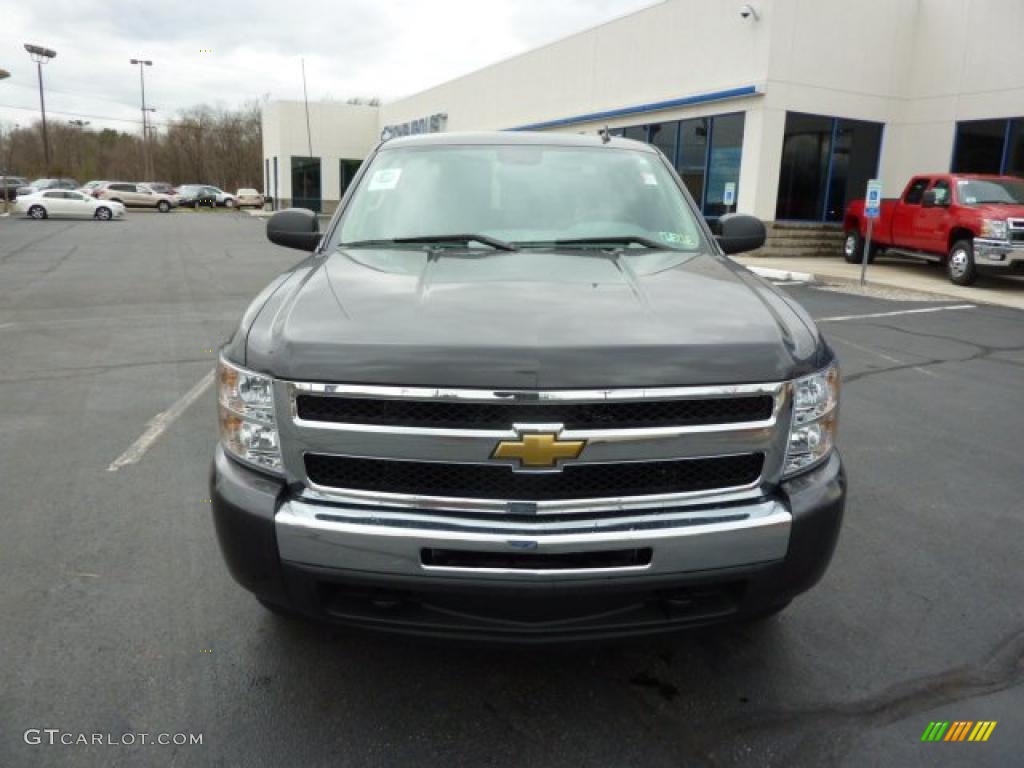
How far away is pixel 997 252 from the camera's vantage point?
14438mm

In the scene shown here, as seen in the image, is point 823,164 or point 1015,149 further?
point 823,164

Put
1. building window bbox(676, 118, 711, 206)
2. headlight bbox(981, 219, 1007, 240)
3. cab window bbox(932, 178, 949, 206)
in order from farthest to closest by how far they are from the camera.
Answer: building window bbox(676, 118, 711, 206), cab window bbox(932, 178, 949, 206), headlight bbox(981, 219, 1007, 240)

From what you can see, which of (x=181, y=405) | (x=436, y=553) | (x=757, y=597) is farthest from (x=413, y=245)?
(x=181, y=405)

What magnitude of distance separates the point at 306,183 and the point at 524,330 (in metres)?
52.2

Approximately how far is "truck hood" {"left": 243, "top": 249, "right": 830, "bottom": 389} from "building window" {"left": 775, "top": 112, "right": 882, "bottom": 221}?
20.0 m

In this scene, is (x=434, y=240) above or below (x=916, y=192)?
below

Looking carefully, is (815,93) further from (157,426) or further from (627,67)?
(157,426)

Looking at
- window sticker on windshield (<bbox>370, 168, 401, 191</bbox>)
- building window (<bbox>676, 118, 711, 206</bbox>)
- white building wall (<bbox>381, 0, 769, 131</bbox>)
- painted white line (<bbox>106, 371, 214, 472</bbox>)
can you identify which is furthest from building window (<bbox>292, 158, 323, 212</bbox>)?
window sticker on windshield (<bbox>370, 168, 401, 191</bbox>)

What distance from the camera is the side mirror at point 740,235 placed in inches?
160

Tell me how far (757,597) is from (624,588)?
434mm

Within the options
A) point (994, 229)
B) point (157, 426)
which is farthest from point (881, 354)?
point (994, 229)

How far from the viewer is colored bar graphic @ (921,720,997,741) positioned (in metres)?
2.50

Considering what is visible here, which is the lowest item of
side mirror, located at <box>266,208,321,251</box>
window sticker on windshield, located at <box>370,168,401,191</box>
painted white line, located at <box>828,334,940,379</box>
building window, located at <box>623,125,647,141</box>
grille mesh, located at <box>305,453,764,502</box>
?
painted white line, located at <box>828,334,940,379</box>

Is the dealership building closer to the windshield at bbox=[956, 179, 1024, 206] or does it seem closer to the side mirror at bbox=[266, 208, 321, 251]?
the windshield at bbox=[956, 179, 1024, 206]
